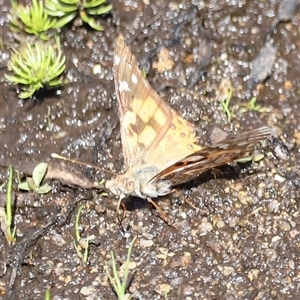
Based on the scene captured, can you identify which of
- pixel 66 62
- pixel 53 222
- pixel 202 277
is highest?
pixel 66 62

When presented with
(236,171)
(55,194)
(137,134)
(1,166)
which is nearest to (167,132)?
(137,134)

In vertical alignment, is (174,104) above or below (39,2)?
below

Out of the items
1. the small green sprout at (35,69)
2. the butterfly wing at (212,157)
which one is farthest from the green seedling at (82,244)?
the small green sprout at (35,69)

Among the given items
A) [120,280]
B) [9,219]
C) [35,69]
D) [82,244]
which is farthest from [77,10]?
[120,280]

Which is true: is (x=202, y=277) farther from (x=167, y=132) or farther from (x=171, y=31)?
(x=171, y=31)

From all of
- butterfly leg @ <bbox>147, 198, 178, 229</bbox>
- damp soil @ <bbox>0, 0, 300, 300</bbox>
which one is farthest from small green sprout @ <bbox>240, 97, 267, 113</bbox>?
butterfly leg @ <bbox>147, 198, 178, 229</bbox>

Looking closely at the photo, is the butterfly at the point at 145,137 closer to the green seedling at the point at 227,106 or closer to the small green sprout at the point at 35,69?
the green seedling at the point at 227,106

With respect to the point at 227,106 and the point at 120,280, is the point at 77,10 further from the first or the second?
the point at 120,280
